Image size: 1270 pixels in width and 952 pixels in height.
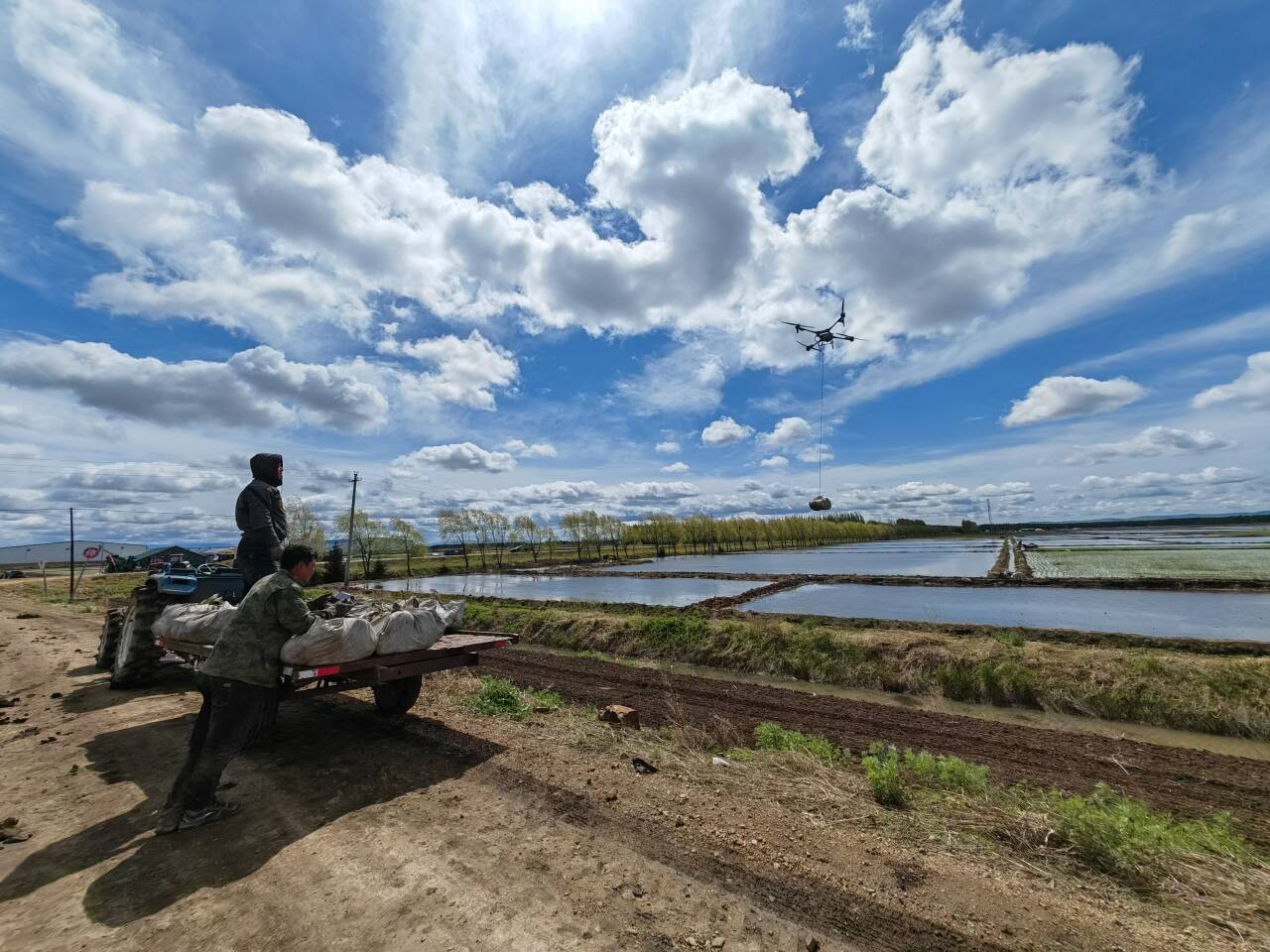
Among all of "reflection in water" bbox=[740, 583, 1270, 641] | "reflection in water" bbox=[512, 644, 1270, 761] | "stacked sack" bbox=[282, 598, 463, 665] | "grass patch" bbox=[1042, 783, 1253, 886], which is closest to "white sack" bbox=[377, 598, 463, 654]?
"stacked sack" bbox=[282, 598, 463, 665]

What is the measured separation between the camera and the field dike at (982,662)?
32.3 feet

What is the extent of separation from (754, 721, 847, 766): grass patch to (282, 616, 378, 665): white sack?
5113 millimetres

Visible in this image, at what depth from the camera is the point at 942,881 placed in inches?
132

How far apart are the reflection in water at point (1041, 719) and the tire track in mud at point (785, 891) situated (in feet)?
27.5

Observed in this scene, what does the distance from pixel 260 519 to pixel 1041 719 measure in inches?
529

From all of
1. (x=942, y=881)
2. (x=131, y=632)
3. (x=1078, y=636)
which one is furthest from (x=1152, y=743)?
(x=131, y=632)

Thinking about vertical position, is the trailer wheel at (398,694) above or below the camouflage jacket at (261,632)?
below

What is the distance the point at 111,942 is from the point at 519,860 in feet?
6.95

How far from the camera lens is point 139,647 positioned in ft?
26.9

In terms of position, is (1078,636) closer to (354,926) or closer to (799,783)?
(799,783)

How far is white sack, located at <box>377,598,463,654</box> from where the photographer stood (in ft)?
17.8

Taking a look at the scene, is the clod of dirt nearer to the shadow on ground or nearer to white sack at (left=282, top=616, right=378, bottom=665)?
the shadow on ground

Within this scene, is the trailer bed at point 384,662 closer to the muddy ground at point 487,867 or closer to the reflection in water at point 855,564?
the muddy ground at point 487,867

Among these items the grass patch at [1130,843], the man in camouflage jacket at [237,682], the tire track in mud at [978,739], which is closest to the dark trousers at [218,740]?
the man in camouflage jacket at [237,682]
